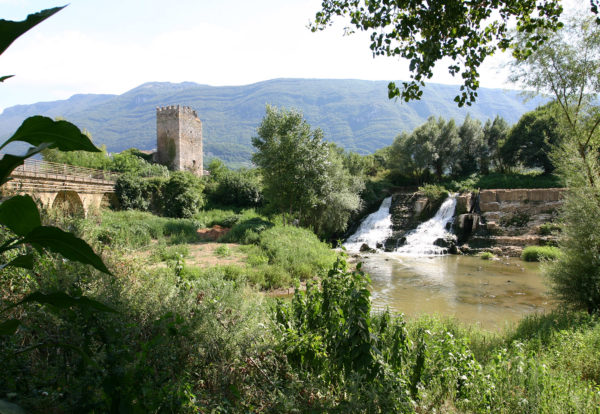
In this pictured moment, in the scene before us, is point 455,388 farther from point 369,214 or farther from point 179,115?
point 179,115

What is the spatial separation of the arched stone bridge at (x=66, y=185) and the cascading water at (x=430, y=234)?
56.5 feet

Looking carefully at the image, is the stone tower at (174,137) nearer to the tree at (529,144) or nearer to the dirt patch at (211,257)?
the dirt patch at (211,257)

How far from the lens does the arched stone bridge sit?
54.7 ft

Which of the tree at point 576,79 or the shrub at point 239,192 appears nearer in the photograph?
the tree at point 576,79

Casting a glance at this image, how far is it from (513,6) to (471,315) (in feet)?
24.2

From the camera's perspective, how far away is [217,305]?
120 inches

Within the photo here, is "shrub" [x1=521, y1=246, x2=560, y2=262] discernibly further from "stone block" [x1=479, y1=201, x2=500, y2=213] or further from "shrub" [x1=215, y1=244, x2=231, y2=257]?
"shrub" [x1=215, y1=244, x2=231, y2=257]

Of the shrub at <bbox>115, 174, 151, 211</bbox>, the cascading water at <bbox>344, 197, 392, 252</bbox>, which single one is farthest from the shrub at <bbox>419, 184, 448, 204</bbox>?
the shrub at <bbox>115, 174, 151, 211</bbox>

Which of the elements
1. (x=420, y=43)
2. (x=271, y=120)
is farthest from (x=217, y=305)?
(x=271, y=120)

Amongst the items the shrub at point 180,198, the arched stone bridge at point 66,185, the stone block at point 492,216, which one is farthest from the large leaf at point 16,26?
the shrub at point 180,198

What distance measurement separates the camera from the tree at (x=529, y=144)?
2758 cm

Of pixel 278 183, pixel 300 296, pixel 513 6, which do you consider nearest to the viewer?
pixel 300 296

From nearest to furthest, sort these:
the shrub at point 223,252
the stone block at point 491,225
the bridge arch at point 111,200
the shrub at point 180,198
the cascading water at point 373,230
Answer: the shrub at point 223,252
the stone block at point 491,225
the cascading water at point 373,230
the bridge arch at point 111,200
the shrub at point 180,198

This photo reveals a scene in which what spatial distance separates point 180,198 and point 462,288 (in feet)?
64.7
